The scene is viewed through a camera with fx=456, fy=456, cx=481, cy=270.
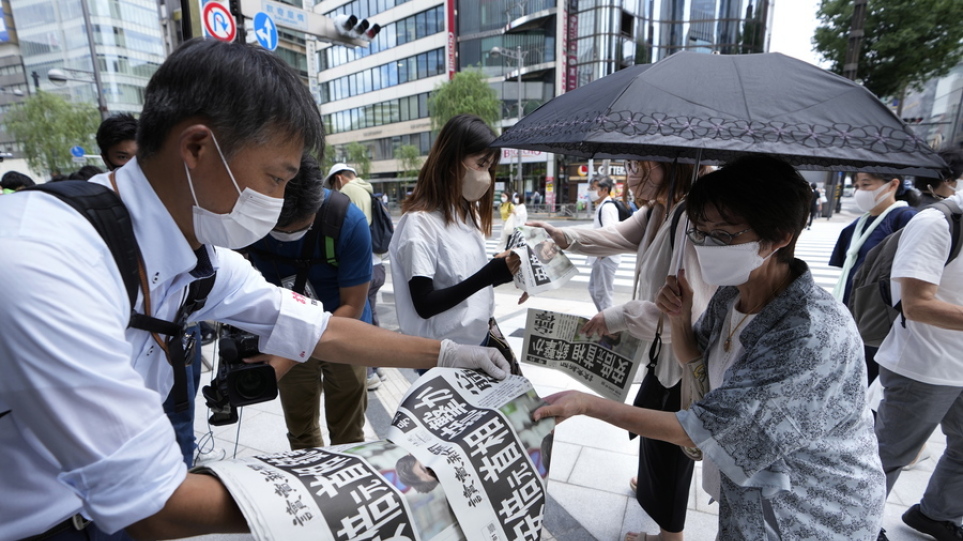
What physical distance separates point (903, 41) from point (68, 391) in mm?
21523

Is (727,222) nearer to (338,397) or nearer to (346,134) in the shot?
(338,397)

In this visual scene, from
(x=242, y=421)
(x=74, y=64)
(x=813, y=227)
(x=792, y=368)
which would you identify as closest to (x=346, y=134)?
(x=74, y=64)

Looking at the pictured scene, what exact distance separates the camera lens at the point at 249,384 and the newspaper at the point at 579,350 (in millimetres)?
918

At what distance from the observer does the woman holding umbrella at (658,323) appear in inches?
68.9

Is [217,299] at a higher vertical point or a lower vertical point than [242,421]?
higher

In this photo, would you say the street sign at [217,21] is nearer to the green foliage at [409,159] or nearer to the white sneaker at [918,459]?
the white sneaker at [918,459]

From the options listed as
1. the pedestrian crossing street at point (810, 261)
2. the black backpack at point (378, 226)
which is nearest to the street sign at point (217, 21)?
the black backpack at point (378, 226)

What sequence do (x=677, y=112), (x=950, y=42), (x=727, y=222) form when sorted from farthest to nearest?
(x=950, y=42) < (x=727, y=222) < (x=677, y=112)

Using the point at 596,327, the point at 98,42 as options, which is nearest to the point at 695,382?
the point at 596,327

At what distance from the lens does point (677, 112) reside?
1.02 meters

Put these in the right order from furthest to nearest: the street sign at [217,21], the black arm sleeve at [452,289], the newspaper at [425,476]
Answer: the street sign at [217,21]
the black arm sleeve at [452,289]
the newspaper at [425,476]

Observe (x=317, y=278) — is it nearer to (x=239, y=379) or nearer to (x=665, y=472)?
(x=239, y=379)

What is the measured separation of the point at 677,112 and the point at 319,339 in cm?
110

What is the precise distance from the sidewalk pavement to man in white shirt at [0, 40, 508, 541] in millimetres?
1414
